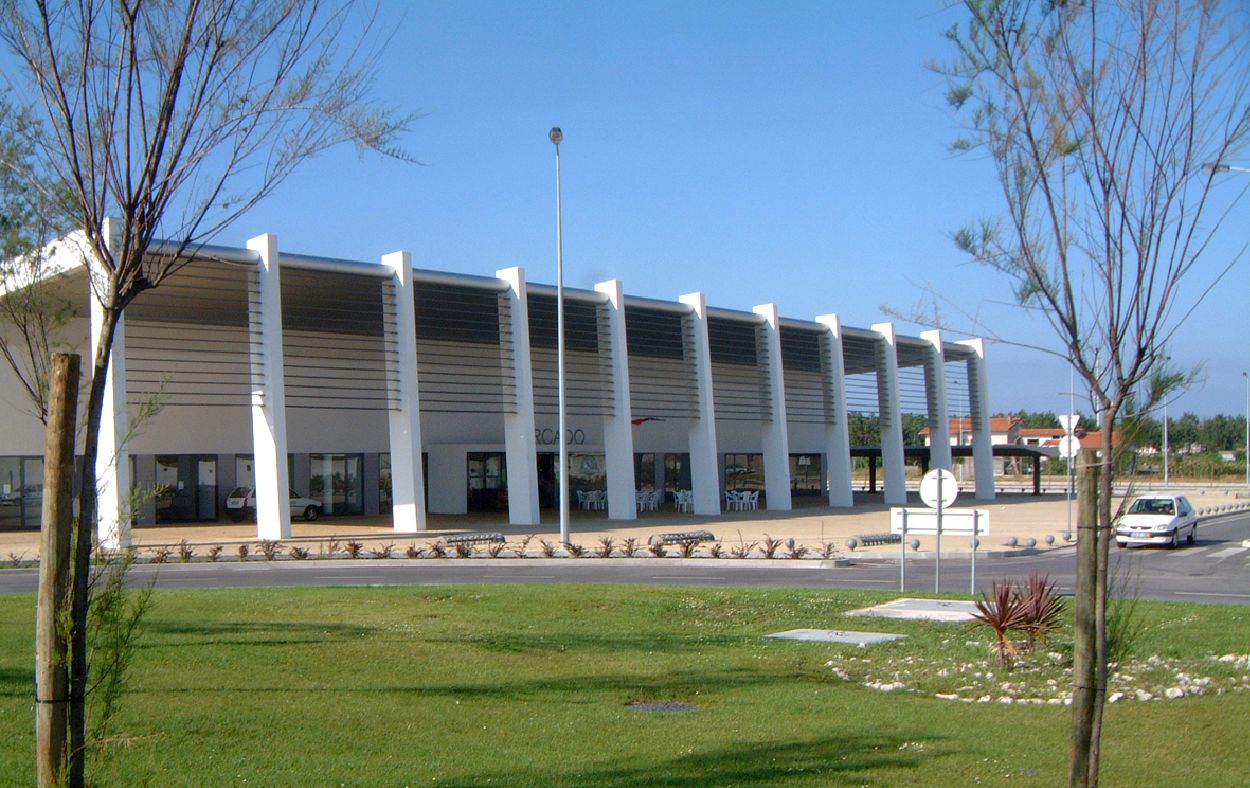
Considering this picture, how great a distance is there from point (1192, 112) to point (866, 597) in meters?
12.1

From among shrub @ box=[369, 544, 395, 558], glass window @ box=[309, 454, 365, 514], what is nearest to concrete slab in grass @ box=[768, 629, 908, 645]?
shrub @ box=[369, 544, 395, 558]

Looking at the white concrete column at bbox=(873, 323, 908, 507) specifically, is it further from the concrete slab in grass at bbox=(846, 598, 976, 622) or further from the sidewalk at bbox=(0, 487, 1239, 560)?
the concrete slab in grass at bbox=(846, 598, 976, 622)

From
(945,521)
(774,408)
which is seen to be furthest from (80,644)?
(774,408)

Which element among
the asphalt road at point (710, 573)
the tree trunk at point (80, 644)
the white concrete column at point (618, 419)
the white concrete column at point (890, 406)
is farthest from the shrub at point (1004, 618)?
the white concrete column at point (890, 406)

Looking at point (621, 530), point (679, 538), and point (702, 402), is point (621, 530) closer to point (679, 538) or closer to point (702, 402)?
point (679, 538)

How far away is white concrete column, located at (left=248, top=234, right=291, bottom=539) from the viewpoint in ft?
96.5

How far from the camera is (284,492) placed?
30.1m

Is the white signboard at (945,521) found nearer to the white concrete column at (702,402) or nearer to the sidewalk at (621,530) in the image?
the sidewalk at (621,530)

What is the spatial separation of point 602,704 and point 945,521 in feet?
28.9

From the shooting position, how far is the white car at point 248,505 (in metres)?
38.2

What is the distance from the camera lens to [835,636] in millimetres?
12469

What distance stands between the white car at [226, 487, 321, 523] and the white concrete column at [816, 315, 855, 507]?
22.0 metres

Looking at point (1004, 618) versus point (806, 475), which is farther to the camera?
point (806, 475)

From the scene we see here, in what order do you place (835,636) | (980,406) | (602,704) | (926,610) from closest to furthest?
(602,704) < (835,636) < (926,610) < (980,406)
